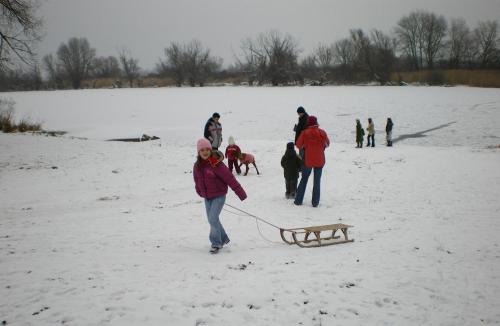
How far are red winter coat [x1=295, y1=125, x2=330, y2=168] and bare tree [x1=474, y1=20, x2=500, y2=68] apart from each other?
81530 millimetres

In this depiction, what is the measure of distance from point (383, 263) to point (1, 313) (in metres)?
5.38

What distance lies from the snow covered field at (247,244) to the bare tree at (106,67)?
88088 millimetres

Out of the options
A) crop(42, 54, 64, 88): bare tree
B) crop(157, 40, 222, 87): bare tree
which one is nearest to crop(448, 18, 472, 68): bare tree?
crop(157, 40, 222, 87): bare tree

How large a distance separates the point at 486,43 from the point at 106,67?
323ft

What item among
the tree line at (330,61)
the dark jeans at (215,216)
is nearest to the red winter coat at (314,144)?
the dark jeans at (215,216)

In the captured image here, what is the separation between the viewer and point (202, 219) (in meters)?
8.21

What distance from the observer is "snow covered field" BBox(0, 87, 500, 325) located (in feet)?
14.0

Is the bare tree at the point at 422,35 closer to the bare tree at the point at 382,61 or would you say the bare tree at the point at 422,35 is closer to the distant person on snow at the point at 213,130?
the bare tree at the point at 382,61

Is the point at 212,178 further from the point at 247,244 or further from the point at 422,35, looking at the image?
the point at 422,35

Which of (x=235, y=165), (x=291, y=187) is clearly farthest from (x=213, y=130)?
(x=291, y=187)

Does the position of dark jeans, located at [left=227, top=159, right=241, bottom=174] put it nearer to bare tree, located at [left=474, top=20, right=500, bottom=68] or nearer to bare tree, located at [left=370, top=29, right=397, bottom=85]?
bare tree, located at [left=370, top=29, right=397, bottom=85]

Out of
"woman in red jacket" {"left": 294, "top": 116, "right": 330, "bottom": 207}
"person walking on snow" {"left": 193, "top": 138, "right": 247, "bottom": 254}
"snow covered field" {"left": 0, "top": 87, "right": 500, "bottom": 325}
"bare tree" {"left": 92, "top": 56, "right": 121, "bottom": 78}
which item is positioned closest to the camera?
"snow covered field" {"left": 0, "top": 87, "right": 500, "bottom": 325}

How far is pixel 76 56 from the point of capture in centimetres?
8875

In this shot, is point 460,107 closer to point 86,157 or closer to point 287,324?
point 86,157
